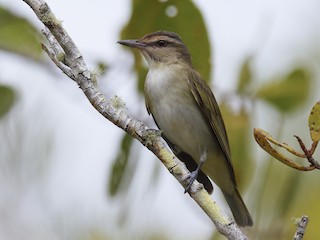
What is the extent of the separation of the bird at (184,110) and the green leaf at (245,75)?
38cm

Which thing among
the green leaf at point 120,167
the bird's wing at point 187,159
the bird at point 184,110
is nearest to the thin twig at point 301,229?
the green leaf at point 120,167

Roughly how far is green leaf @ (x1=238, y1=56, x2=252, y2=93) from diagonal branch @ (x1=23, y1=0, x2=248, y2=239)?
1.44m

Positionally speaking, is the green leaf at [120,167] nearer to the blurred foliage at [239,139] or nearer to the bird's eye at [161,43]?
the blurred foliage at [239,139]

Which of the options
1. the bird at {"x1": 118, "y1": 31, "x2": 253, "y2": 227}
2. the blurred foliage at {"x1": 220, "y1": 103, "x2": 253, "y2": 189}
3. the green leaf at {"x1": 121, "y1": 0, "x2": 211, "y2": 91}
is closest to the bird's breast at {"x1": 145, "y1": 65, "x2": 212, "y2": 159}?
the bird at {"x1": 118, "y1": 31, "x2": 253, "y2": 227}

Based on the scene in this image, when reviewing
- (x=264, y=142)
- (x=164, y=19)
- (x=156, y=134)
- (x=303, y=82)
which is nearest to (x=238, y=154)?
(x=303, y=82)

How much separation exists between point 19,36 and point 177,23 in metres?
0.86

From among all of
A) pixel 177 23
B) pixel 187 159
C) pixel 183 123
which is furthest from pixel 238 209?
pixel 177 23

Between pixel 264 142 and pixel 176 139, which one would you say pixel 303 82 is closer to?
pixel 176 139

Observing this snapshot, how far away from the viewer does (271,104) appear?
14.0 feet

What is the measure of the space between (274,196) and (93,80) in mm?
1474

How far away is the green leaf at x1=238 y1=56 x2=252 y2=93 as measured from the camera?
4207mm

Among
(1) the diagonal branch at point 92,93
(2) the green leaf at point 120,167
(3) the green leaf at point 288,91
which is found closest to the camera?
(1) the diagonal branch at point 92,93

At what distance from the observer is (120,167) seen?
3715 millimetres

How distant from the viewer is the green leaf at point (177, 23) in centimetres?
381
